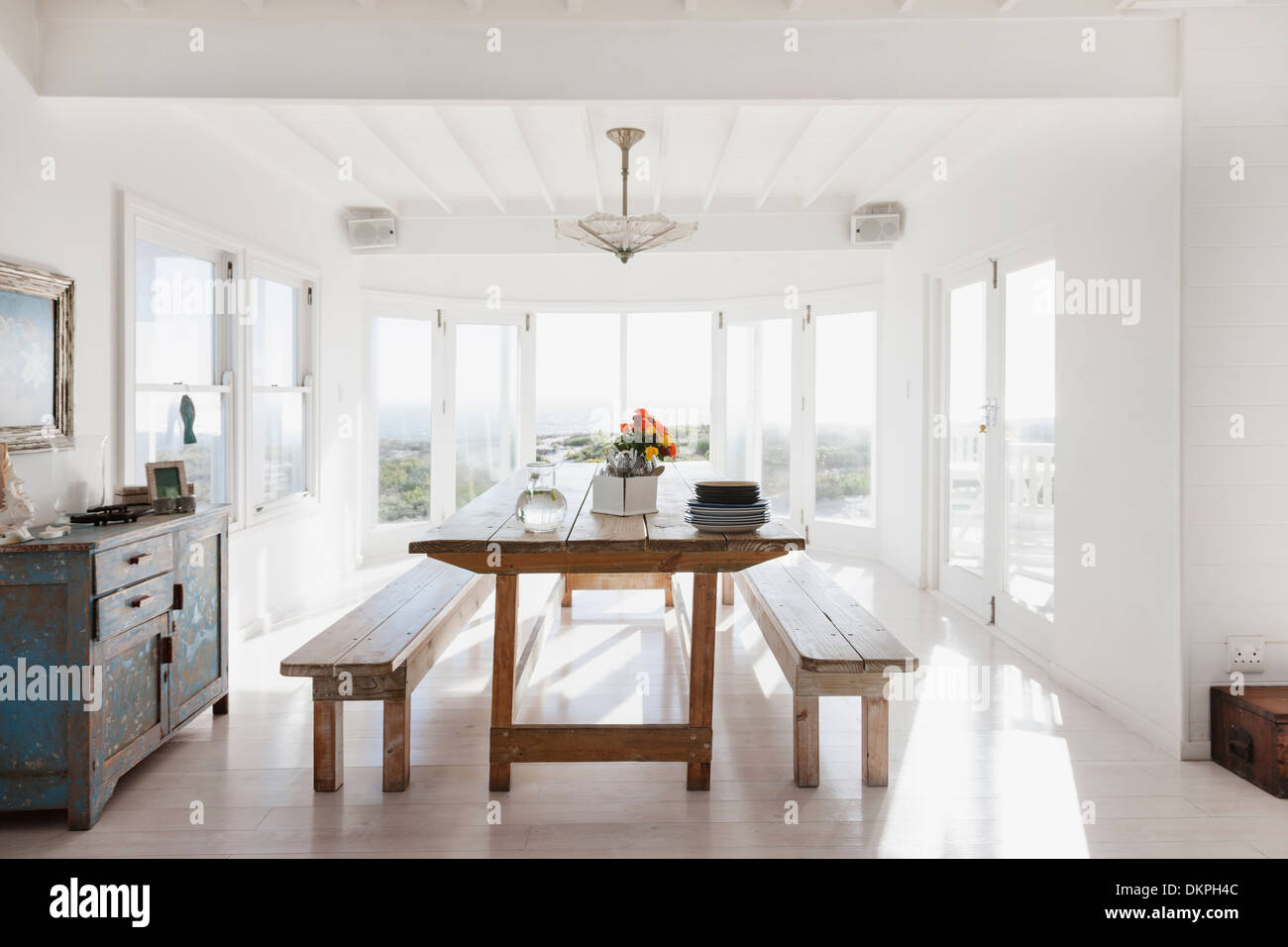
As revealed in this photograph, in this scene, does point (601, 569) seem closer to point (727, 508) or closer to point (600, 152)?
point (727, 508)

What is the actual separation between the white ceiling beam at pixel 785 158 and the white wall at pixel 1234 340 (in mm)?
1818

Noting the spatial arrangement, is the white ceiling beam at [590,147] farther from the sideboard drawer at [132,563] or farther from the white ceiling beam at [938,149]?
the sideboard drawer at [132,563]

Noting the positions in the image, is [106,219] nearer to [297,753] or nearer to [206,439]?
[206,439]

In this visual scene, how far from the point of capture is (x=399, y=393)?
7.34 metres

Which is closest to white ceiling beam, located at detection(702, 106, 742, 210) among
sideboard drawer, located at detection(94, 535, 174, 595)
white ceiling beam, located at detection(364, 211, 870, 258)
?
white ceiling beam, located at detection(364, 211, 870, 258)

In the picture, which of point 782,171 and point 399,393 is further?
point 399,393

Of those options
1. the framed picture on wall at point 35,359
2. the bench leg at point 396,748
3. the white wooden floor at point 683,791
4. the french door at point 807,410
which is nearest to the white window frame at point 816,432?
the french door at point 807,410

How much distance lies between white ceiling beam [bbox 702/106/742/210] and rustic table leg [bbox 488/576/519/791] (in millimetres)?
2905

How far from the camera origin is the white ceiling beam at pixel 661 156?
4.46 meters

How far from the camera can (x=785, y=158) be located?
16.6 feet
